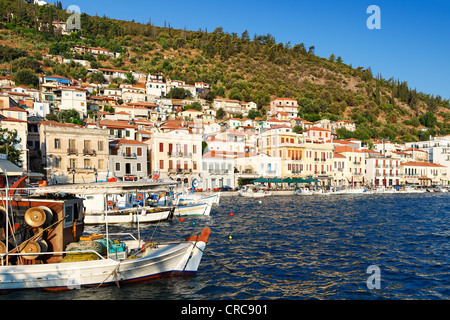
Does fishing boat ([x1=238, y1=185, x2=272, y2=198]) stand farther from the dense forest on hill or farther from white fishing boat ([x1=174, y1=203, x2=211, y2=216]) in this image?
the dense forest on hill

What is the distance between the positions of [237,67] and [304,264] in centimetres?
14967

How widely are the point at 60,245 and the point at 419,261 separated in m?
15.3

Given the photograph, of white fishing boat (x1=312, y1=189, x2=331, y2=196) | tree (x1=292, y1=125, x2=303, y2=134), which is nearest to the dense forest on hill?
tree (x1=292, y1=125, x2=303, y2=134)

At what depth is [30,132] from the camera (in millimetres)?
49281

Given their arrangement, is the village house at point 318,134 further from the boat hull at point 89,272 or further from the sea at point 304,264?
the boat hull at point 89,272

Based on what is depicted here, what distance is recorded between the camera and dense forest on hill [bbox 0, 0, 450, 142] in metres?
121

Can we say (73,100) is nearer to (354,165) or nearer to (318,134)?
(318,134)

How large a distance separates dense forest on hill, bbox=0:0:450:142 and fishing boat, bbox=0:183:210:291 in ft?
303

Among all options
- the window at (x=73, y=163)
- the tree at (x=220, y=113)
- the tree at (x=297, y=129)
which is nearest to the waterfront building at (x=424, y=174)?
the tree at (x=297, y=129)

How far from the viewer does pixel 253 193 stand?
5516 cm

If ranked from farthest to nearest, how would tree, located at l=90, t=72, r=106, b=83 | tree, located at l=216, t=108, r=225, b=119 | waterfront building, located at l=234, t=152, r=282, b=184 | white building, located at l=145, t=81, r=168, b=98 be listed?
1. white building, located at l=145, t=81, r=168, b=98
2. tree, located at l=90, t=72, r=106, b=83
3. tree, located at l=216, t=108, r=225, b=119
4. waterfront building, located at l=234, t=152, r=282, b=184

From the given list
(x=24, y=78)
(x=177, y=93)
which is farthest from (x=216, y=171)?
(x=24, y=78)

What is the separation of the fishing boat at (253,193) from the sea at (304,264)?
2600cm

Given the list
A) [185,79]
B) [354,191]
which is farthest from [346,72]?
[354,191]
